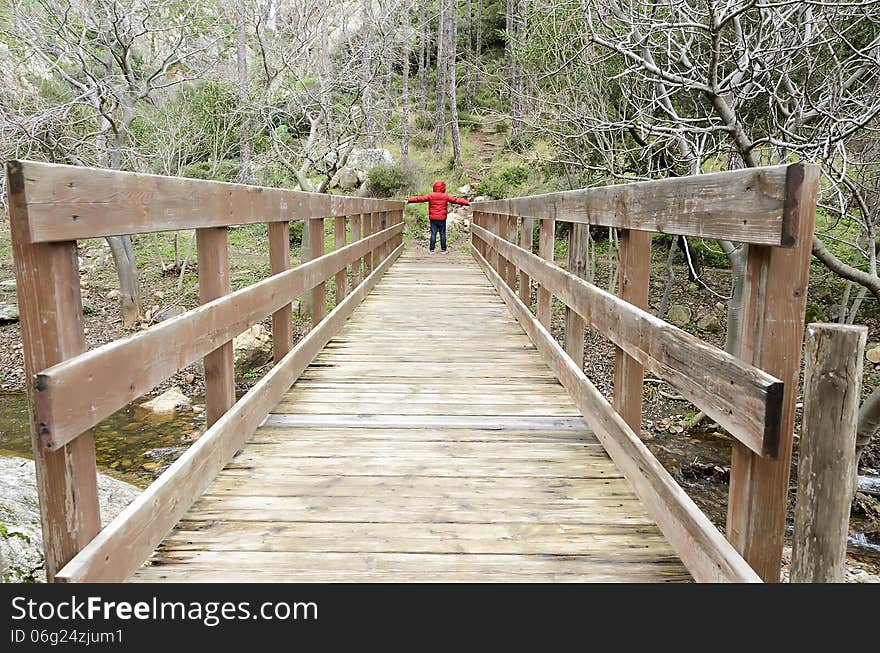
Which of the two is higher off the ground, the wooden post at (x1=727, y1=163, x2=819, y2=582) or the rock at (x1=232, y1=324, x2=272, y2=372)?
the wooden post at (x1=727, y1=163, x2=819, y2=582)

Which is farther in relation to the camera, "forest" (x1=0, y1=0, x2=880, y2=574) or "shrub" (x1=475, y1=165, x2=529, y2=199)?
"shrub" (x1=475, y1=165, x2=529, y2=199)

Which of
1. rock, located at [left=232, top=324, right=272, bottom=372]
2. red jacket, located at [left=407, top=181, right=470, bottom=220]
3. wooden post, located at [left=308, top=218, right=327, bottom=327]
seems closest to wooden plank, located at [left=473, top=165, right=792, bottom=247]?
wooden post, located at [left=308, top=218, right=327, bottom=327]

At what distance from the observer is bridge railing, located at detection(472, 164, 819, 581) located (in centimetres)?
171

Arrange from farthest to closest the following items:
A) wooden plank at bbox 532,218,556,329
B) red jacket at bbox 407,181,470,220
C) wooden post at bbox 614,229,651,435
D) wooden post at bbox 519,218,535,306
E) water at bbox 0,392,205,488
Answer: red jacket at bbox 407,181,470,220
water at bbox 0,392,205,488
wooden post at bbox 519,218,535,306
wooden plank at bbox 532,218,556,329
wooden post at bbox 614,229,651,435

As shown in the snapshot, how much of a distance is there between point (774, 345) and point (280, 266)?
2.98 meters

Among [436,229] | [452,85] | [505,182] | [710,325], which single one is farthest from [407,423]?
[452,85]

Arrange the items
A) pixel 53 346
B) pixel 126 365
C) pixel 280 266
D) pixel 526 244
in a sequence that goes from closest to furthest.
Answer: pixel 53 346, pixel 126 365, pixel 280 266, pixel 526 244

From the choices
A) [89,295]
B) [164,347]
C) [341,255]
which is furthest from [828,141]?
[89,295]

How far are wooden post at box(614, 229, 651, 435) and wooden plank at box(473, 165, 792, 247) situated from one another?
0.08 metres

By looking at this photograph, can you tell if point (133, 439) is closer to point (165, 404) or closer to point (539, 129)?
point (165, 404)

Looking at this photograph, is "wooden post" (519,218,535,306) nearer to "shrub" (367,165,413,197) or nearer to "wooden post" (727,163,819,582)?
"wooden post" (727,163,819,582)

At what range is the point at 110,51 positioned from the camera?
12820 millimetres

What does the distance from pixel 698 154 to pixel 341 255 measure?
3360mm
